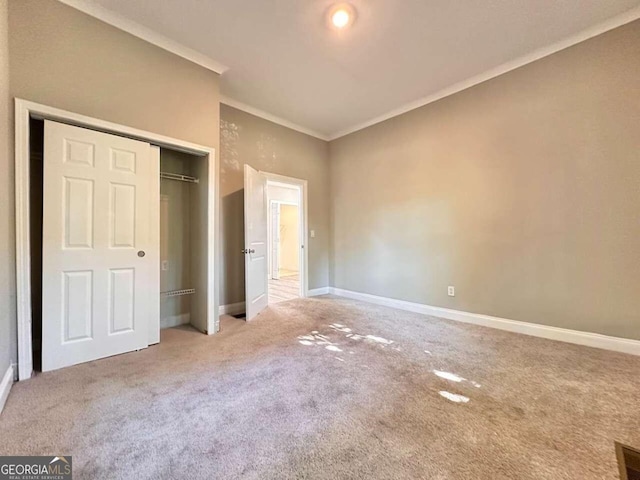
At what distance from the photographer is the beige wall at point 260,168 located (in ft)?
12.5

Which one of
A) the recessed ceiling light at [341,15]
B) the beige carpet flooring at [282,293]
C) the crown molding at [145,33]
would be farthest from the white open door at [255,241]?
the recessed ceiling light at [341,15]

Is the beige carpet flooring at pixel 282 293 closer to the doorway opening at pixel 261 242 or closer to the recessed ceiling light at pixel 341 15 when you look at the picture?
the doorway opening at pixel 261 242

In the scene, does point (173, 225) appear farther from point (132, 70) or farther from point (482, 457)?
point (482, 457)

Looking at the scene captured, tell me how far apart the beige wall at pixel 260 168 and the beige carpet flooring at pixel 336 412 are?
1534 millimetres

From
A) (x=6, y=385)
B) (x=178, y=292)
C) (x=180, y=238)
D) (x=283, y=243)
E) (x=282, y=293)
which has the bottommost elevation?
(x=282, y=293)

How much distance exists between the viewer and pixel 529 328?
2887 millimetres

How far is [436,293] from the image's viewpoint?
365 centimetres

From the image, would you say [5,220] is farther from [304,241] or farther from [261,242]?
[304,241]

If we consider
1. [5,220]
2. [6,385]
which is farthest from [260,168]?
[6,385]

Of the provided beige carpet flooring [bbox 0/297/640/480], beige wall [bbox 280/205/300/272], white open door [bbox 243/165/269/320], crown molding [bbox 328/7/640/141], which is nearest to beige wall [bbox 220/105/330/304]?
white open door [bbox 243/165/269/320]

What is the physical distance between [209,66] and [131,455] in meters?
3.44

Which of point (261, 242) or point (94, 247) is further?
point (261, 242)

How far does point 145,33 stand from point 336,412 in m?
3.58
